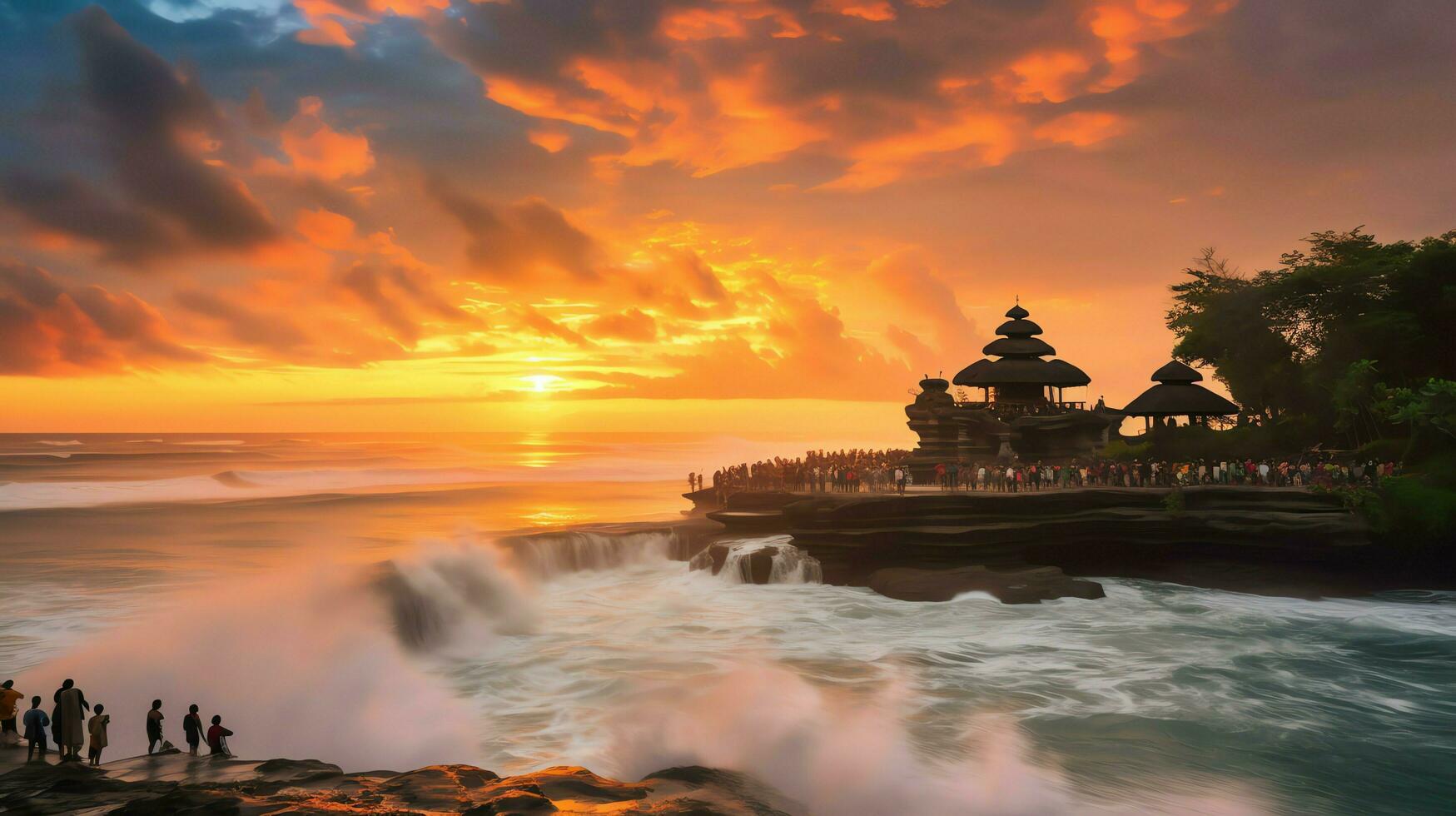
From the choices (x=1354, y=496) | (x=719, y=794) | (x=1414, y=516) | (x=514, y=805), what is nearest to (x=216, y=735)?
(x=514, y=805)

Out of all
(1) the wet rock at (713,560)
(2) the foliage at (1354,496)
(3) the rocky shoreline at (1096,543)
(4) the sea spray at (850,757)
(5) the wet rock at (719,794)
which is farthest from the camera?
(1) the wet rock at (713,560)

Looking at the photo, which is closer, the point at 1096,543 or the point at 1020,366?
the point at 1096,543

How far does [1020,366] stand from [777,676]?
33.5m

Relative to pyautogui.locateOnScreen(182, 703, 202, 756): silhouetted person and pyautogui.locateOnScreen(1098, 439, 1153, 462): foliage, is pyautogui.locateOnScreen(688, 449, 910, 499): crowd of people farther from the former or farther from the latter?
pyautogui.locateOnScreen(182, 703, 202, 756): silhouetted person

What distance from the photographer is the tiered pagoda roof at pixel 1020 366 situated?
48281 millimetres

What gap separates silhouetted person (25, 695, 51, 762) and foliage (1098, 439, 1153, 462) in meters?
44.6

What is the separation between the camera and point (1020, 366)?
48.9 m

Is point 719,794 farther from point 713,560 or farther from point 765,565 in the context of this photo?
point 713,560

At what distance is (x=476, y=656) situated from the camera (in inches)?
966

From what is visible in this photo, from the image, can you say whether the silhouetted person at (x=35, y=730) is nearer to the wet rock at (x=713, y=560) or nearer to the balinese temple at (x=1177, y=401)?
the wet rock at (x=713, y=560)

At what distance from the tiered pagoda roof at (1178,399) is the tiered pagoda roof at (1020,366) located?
169 inches

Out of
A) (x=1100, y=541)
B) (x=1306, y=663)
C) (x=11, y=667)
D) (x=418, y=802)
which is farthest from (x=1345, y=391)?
(x=11, y=667)

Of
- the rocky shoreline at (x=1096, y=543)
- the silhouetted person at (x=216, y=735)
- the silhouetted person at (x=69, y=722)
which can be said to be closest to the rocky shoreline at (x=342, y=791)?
the silhouetted person at (x=216, y=735)

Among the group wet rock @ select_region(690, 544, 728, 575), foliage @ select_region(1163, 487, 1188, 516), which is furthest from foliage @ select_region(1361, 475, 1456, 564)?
wet rock @ select_region(690, 544, 728, 575)
